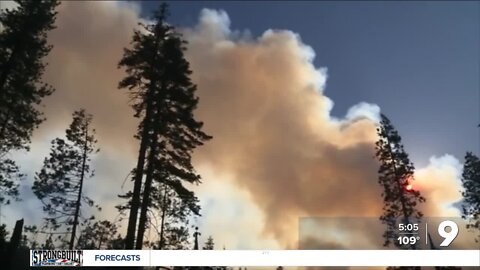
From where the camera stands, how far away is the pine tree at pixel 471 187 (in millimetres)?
21609

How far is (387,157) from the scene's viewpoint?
23.0m

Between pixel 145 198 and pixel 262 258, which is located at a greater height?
pixel 145 198

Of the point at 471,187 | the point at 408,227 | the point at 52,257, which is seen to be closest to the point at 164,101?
the point at 52,257

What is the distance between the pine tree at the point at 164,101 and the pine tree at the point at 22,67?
3761mm

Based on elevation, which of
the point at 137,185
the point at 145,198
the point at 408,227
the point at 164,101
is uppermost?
the point at 164,101

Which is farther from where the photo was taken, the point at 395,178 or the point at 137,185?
the point at 395,178

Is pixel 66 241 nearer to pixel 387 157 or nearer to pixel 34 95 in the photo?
pixel 34 95

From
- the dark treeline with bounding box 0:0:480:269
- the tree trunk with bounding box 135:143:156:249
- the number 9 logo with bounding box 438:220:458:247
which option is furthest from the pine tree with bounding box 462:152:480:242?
the tree trunk with bounding box 135:143:156:249

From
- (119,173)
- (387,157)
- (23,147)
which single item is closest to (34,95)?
(23,147)

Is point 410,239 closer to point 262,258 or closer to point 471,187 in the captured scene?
point 262,258

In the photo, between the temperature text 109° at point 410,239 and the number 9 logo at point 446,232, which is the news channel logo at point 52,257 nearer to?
the temperature text 109° at point 410,239

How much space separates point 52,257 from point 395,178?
1925 cm

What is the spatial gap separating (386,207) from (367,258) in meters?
14.4

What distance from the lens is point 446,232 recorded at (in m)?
10.8
